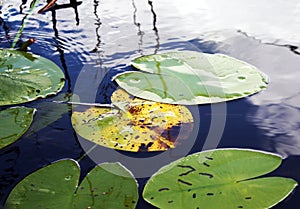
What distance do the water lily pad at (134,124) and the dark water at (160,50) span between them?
0.11 feet

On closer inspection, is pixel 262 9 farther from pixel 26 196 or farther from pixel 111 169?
pixel 26 196

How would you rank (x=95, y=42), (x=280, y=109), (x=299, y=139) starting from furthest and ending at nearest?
(x=95, y=42)
(x=280, y=109)
(x=299, y=139)

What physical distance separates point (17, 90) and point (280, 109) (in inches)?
29.9

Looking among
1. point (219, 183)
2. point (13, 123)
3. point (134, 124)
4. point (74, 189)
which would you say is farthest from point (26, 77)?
point (219, 183)

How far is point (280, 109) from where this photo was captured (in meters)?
1.07

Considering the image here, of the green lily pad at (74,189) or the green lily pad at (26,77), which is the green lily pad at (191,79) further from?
the green lily pad at (74,189)

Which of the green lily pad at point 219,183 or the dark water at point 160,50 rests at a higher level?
the dark water at point 160,50

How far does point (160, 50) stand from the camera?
140 centimetres

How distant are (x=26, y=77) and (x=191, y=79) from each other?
20.1 inches

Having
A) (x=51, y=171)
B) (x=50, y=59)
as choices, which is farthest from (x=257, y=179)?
(x=50, y=59)

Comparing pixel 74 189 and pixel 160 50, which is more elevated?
pixel 160 50

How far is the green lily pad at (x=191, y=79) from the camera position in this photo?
1.11 meters

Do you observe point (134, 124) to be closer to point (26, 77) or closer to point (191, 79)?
point (191, 79)

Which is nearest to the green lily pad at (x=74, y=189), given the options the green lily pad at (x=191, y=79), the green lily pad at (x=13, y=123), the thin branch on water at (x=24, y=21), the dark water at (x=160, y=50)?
the dark water at (x=160, y=50)
